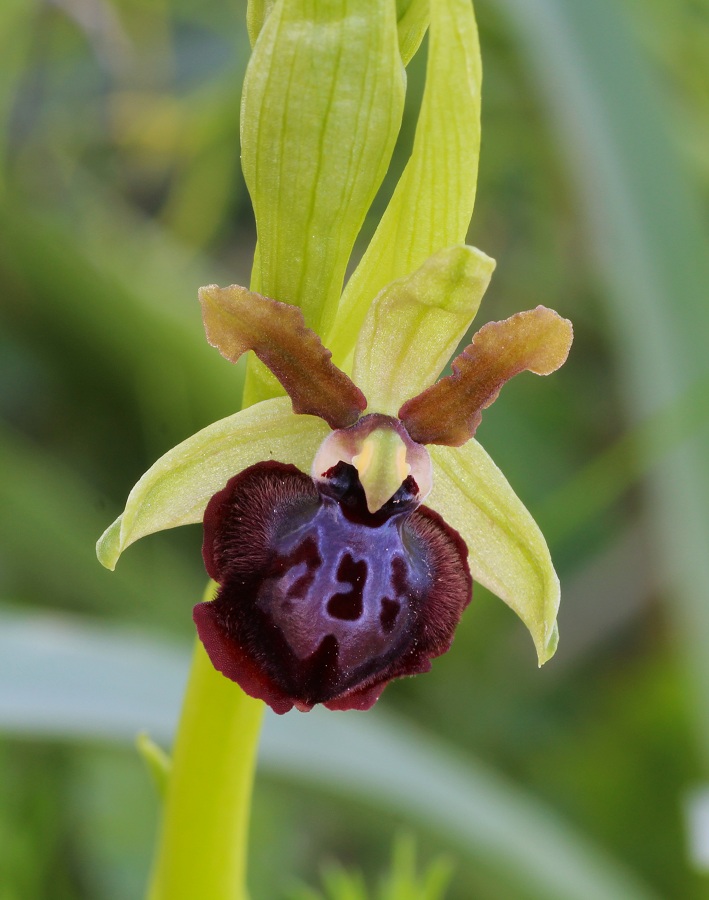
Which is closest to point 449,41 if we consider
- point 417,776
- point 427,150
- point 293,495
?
point 427,150

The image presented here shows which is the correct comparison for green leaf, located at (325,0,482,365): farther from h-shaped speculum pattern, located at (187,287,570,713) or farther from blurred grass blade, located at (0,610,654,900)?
blurred grass blade, located at (0,610,654,900)

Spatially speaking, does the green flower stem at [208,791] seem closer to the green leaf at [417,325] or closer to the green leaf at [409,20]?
the green leaf at [417,325]

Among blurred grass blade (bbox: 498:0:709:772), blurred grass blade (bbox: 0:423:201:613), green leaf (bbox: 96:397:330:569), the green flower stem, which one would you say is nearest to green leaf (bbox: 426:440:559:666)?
green leaf (bbox: 96:397:330:569)

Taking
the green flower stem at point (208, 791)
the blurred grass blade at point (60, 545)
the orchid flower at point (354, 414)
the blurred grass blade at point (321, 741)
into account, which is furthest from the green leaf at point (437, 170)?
the blurred grass blade at point (60, 545)

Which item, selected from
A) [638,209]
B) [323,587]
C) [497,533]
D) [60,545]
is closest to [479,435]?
[638,209]

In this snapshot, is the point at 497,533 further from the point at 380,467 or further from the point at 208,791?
the point at 208,791

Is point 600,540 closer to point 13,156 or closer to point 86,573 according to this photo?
point 86,573
